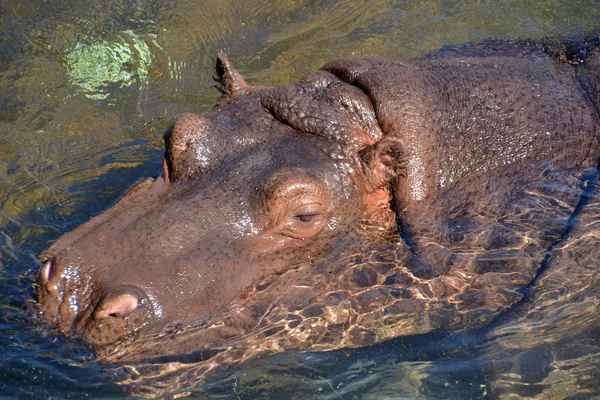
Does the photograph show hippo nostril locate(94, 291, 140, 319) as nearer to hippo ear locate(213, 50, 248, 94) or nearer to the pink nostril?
the pink nostril

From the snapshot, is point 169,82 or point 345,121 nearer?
point 345,121

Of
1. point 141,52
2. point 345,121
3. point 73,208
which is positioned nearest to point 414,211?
point 345,121

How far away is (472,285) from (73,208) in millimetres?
3523

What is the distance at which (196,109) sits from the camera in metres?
7.78

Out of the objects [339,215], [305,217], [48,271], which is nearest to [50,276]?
[48,271]

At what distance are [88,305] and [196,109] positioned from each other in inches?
162

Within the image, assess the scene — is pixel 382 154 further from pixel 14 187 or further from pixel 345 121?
pixel 14 187

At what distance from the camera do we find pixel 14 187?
653 centimetres

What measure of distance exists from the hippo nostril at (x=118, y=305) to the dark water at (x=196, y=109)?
378 millimetres

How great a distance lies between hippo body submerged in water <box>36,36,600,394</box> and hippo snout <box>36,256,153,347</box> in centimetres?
1

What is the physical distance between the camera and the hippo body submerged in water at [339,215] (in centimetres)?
420

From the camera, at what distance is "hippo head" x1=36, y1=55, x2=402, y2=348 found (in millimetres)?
4020

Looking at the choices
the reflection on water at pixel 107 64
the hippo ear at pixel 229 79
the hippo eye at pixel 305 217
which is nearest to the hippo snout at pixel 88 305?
the hippo eye at pixel 305 217

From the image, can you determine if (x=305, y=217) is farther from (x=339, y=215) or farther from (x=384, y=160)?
(x=384, y=160)
